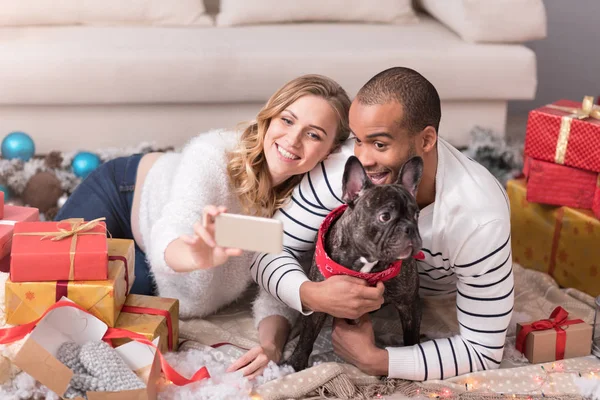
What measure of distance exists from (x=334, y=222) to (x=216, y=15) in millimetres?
1912

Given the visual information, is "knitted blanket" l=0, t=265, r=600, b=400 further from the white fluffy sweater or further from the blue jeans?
the blue jeans

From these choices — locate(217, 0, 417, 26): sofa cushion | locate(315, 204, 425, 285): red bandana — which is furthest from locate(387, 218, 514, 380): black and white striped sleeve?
locate(217, 0, 417, 26): sofa cushion

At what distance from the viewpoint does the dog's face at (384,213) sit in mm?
1540

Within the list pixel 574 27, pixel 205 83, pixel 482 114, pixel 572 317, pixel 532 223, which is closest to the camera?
pixel 572 317

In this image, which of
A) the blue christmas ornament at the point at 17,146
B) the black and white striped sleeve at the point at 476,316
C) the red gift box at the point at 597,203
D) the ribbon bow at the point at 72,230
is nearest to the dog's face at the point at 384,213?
the black and white striped sleeve at the point at 476,316

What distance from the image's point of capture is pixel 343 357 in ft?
6.15

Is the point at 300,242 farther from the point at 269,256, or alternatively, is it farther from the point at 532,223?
the point at 532,223

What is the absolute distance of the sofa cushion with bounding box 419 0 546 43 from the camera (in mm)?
3062

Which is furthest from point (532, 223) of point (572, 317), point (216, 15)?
point (216, 15)

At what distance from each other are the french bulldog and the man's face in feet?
0.25

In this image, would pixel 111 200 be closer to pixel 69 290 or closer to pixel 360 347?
pixel 69 290

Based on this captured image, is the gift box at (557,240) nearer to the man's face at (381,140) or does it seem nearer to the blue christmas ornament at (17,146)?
the man's face at (381,140)

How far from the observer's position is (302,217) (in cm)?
194

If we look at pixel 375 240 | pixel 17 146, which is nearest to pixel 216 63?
pixel 17 146
